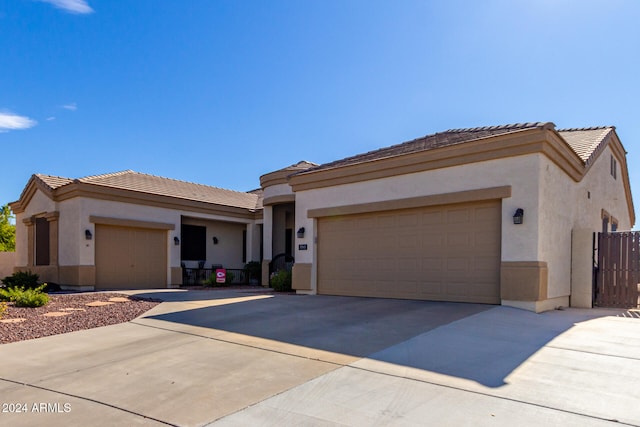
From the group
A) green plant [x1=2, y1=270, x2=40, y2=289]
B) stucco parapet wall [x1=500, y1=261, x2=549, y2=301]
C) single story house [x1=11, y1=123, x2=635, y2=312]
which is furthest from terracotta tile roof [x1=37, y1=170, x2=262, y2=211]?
stucco parapet wall [x1=500, y1=261, x2=549, y2=301]

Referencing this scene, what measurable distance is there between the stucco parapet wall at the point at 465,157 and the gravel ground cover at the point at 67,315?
254 inches

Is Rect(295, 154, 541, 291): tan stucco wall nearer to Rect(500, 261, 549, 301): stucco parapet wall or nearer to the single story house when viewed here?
the single story house

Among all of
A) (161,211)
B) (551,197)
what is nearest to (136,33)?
(161,211)

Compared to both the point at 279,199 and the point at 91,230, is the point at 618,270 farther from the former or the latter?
the point at 91,230

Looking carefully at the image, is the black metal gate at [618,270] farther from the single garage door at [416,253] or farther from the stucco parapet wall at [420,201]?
the stucco parapet wall at [420,201]

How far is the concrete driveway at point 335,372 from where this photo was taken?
3.95 metres

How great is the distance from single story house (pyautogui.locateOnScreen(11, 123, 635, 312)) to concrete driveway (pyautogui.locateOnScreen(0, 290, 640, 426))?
1.84 meters

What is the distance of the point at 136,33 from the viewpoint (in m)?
13.3

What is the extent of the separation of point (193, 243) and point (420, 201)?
13.5 m

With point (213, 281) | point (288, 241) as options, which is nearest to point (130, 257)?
point (213, 281)

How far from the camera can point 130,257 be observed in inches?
695

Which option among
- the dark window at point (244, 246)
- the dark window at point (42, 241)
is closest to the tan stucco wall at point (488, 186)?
the dark window at point (244, 246)

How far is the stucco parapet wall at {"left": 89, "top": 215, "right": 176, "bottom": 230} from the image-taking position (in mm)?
16409

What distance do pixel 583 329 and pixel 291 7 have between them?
35.0ft
